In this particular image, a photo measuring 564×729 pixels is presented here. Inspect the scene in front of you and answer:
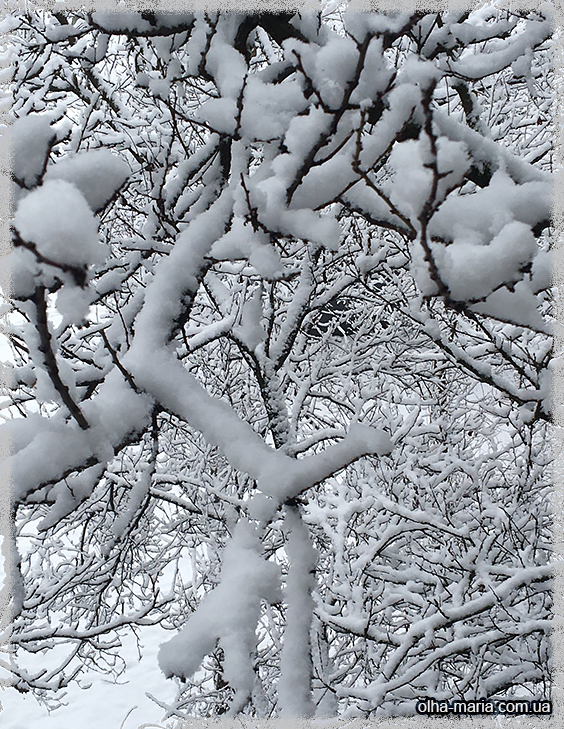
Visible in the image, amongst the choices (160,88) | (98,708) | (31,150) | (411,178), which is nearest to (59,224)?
(31,150)

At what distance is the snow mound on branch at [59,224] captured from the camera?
1.01 meters

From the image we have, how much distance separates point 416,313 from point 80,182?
2039mm

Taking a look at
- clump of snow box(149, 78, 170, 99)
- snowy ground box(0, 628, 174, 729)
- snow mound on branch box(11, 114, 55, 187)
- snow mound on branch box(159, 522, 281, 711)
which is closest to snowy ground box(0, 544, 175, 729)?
snowy ground box(0, 628, 174, 729)

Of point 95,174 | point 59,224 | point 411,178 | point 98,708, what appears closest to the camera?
point 59,224

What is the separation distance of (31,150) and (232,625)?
1160 mm

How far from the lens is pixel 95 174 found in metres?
1.14

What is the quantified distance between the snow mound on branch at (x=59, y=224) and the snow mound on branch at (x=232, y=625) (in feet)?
2.96

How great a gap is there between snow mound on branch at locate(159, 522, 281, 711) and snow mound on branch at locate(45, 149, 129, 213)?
3.23ft

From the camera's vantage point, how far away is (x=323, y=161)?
1.56 metres

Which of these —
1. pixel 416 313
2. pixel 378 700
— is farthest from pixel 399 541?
pixel 416 313

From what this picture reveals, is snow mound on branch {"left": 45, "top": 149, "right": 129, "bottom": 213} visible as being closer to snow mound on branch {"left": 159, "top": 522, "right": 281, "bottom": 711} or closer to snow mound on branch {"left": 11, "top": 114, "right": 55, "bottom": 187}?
snow mound on branch {"left": 11, "top": 114, "right": 55, "bottom": 187}

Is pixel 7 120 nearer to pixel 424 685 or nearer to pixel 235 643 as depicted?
pixel 235 643

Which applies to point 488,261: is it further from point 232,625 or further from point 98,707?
point 98,707

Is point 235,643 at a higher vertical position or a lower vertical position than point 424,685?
lower
